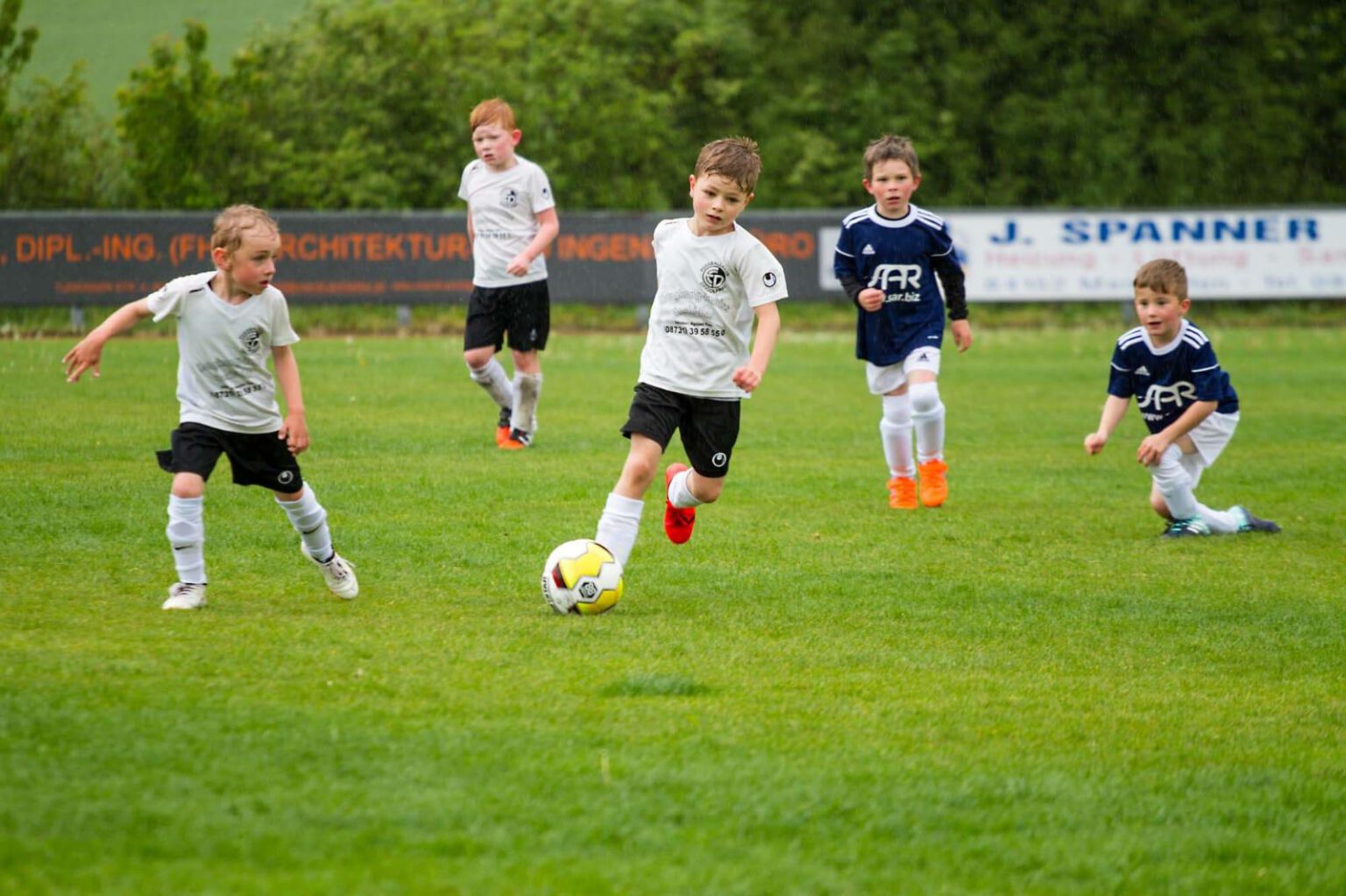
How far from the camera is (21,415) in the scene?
12.7m

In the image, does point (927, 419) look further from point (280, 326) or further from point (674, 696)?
point (674, 696)

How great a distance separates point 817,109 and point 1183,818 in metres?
36.1

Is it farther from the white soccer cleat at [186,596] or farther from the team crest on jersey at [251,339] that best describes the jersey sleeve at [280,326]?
the white soccer cleat at [186,596]

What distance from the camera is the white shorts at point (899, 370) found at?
9984 mm

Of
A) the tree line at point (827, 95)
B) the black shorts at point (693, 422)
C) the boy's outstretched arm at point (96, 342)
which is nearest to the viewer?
the boy's outstretched arm at point (96, 342)

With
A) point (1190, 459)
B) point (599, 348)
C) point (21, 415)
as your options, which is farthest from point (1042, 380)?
point (21, 415)

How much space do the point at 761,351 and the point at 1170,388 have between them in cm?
302

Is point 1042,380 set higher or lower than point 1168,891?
higher

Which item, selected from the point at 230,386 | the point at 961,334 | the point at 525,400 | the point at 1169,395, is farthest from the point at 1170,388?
the point at 230,386

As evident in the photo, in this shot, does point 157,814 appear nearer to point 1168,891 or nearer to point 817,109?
point 1168,891

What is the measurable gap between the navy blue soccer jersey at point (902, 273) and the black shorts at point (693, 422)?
3078 mm

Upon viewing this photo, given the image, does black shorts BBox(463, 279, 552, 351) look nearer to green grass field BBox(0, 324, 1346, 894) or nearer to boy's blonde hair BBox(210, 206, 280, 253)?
green grass field BBox(0, 324, 1346, 894)

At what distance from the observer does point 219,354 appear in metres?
6.39

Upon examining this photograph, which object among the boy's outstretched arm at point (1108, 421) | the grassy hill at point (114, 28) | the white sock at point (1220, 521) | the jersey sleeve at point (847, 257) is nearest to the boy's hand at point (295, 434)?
the boy's outstretched arm at point (1108, 421)
